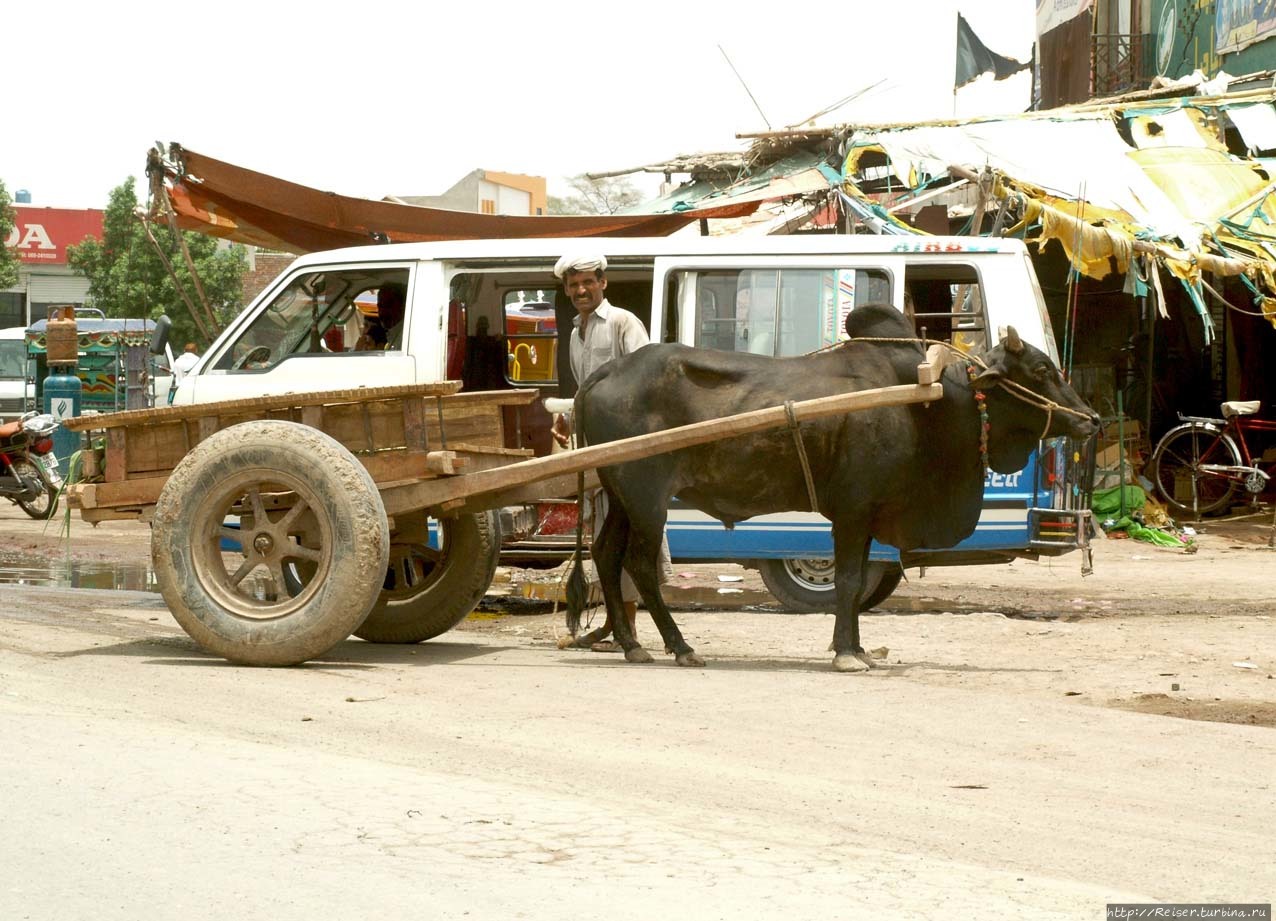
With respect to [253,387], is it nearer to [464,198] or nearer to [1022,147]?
[1022,147]

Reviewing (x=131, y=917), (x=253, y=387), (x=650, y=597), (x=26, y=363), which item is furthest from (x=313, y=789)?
(x=26, y=363)

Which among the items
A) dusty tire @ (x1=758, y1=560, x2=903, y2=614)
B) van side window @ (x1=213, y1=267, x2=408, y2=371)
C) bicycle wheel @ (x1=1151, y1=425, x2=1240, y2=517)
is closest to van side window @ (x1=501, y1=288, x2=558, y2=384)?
van side window @ (x1=213, y1=267, x2=408, y2=371)

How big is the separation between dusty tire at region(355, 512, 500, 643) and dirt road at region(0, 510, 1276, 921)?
0.59 ft

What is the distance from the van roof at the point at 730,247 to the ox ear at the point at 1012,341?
1850 millimetres

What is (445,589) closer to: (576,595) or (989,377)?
(576,595)

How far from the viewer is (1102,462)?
57.8 ft

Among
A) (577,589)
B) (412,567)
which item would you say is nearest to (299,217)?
(412,567)

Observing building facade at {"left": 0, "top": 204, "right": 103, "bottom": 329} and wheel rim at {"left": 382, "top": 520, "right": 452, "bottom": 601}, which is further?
building facade at {"left": 0, "top": 204, "right": 103, "bottom": 329}

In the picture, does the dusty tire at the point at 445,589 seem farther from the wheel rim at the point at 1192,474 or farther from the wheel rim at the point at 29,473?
the wheel rim at the point at 1192,474

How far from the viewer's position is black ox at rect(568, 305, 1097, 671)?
318 inches

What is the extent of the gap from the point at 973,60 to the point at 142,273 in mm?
27343

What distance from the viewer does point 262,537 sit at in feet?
25.8

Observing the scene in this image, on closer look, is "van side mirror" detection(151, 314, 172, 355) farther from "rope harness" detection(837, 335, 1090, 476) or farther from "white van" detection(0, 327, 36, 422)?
"white van" detection(0, 327, 36, 422)

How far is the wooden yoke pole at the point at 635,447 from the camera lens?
7711 mm
